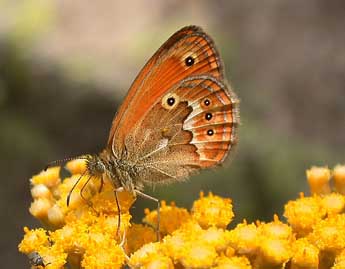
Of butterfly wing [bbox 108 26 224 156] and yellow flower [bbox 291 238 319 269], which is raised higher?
butterfly wing [bbox 108 26 224 156]

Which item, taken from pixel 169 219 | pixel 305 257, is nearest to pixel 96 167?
pixel 169 219

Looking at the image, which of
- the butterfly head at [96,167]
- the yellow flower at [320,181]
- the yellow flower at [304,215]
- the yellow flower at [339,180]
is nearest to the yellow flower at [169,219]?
the butterfly head at [96,167]

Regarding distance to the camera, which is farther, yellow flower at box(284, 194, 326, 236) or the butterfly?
yellow flower at box(284, 194, 326, 236)

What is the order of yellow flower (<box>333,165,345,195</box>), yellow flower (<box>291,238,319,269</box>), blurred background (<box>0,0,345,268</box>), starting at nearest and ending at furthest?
1. yellow flower (<box>291,238,319,269</box>)
2. yellow flower (<box>333,165,345,195</box>)
3. blurred background (<box>0,0,345,268</box>)

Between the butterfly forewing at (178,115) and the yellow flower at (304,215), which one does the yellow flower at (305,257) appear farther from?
the butterfly forewing at (178,115)

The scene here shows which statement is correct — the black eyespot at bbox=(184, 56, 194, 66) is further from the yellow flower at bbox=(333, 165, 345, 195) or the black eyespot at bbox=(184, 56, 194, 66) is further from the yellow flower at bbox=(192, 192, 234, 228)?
the yellow flower at bbox=(333, 165, 345, 195)

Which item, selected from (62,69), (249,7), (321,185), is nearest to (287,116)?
(249,7)

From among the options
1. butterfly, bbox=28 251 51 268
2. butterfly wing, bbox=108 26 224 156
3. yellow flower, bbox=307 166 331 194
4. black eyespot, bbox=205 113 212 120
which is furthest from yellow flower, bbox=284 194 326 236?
butterfly, bbox=28 251 51 268
